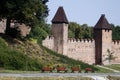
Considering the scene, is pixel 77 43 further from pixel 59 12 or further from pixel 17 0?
pixel 17 0

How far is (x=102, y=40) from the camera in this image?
82375mm

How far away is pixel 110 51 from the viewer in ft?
274

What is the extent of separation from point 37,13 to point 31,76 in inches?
873

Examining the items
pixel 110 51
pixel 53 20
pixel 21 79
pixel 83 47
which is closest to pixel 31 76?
pixel 21 79

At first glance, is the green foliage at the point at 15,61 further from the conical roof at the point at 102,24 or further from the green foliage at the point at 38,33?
the conical roof at the point at 102,24

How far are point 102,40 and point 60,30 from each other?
1172cm

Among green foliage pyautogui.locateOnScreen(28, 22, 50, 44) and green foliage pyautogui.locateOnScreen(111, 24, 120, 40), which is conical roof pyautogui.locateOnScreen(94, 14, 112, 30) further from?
green foliage pyautogui.locateOnScreen(111, 24, 120, 40)

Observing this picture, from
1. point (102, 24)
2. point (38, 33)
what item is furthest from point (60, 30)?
point (102, 24)

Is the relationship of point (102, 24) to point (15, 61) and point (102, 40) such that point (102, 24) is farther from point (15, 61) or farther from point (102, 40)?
point (15, 61)

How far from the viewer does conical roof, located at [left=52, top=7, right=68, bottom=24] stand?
73.1 meters

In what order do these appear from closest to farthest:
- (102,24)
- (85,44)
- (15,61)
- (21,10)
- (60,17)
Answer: (15,61)
(21,10)
(60,17)
(85,44)
(102,24)

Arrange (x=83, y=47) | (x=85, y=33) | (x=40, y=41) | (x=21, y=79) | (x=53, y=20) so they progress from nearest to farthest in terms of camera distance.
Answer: (x=21, y=79)
(x=40, y=41)
(x=53, y=20)
(x=83, y=47)
(x=85, y=33)

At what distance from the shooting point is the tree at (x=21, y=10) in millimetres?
50844

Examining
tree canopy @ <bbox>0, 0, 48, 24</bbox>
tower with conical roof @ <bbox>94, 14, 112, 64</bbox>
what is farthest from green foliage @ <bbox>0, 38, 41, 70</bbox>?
tower with conical roof @ <bbox>94, 14, 112, 64</bbox>
